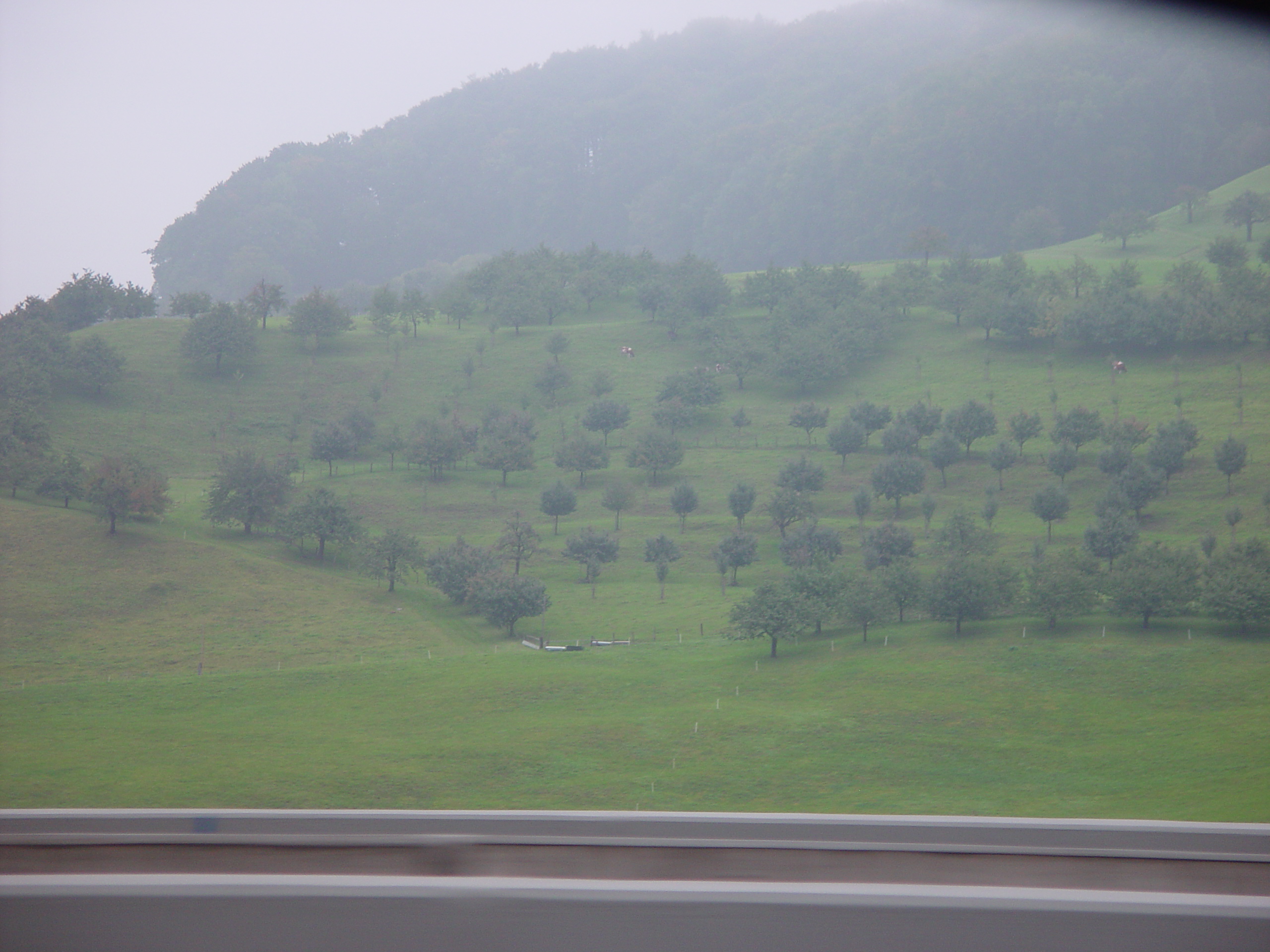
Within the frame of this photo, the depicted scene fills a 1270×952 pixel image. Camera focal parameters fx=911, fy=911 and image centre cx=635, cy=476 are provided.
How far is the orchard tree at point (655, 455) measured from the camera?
45.4m

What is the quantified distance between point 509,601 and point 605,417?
72.7 feet

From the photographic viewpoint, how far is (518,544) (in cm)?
3603

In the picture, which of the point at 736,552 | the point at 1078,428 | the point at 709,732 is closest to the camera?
the point at 709,732

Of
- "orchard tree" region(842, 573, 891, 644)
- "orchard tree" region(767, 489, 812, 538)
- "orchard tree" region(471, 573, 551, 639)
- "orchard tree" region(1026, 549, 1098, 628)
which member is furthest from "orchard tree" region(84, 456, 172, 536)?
"orchard tree" region(1026, 549, 1098, 628)

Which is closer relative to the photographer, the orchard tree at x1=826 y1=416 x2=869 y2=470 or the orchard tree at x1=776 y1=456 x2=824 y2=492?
the orchard tree at x1=776 y1=456 x2=824 y2=492

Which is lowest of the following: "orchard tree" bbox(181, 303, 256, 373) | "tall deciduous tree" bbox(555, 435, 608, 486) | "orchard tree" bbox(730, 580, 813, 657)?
"orchard tree" bbox(730, 580, 813, 657)

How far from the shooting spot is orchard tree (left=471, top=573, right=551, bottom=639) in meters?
30.4

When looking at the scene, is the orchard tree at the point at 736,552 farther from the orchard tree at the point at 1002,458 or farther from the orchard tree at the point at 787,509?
the orchard tree at the point at 1002,458

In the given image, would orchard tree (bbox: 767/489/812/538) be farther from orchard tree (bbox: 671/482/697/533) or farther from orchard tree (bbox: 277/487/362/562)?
orchard tree (bbox: 277/487/362/562)

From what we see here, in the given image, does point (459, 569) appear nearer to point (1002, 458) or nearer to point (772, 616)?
point (772, 616)

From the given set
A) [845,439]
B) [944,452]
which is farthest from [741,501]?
[944,452]

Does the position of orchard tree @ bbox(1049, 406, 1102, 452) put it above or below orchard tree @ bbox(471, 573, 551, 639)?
above

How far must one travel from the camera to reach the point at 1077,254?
75.2 m

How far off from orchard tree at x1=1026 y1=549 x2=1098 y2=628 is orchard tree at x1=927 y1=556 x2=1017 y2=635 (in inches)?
28.1
